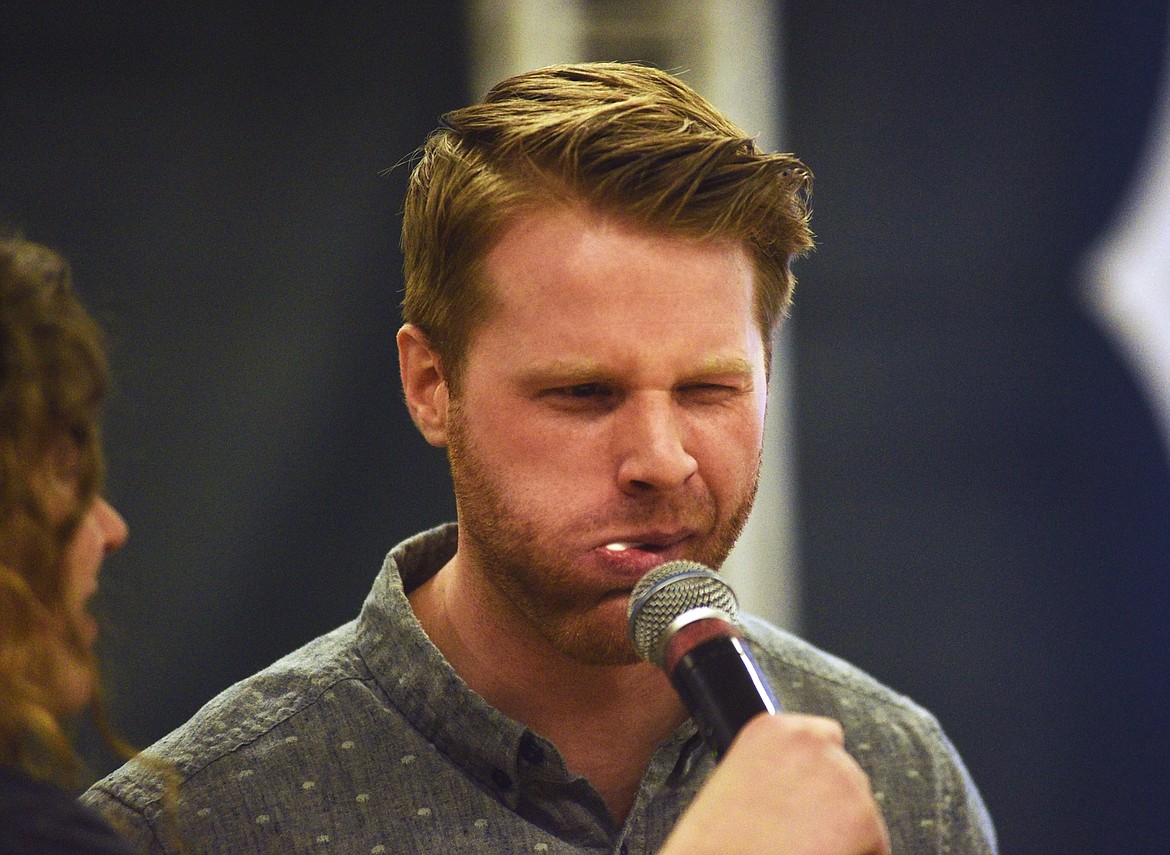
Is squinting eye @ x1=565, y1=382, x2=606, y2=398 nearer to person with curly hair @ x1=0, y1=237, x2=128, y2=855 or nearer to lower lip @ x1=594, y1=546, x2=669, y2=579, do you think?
lower lip @ x1=594, y1=546, x2=669, y2=579

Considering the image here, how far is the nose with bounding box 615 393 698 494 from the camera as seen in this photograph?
131cm

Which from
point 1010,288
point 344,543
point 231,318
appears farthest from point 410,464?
point 1010,288

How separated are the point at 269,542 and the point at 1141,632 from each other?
2.28 meters

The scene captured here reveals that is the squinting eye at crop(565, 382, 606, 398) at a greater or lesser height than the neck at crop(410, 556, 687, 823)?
greater

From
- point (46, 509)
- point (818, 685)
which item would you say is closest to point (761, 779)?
point (46, 509)

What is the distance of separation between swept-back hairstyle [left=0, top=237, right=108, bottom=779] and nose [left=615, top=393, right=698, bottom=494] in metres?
0.51

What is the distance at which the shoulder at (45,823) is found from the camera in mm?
916

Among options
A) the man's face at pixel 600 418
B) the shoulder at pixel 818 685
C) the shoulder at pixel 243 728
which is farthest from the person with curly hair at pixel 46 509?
the shoulder at pixel 818 685

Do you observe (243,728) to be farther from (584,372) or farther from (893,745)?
(893,745)

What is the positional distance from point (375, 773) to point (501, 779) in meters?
0.14

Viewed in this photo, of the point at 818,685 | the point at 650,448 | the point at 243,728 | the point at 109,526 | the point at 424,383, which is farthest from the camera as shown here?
the point at 818,685

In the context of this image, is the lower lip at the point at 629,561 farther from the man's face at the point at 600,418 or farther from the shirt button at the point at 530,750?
the shirt button at the point at 530,750

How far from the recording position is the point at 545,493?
4.47 ft

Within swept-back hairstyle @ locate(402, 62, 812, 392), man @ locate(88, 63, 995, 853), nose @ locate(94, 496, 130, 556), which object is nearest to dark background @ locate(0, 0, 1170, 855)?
swept-back hairstyle @ locate(402, 62, 812, 392)
